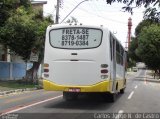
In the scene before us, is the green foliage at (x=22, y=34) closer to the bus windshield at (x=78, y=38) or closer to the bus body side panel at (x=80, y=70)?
the bus windshield at (x=78, y=38)

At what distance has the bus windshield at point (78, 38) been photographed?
18.6 m

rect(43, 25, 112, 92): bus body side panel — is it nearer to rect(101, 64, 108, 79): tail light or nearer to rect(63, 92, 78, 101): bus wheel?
rect(101, 64, 108, 79): tail light

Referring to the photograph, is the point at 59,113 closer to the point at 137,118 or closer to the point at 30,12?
the point at 137,118

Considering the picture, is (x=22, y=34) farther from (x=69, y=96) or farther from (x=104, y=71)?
(x=104, y=71)

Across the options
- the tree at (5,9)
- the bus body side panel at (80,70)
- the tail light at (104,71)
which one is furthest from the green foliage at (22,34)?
the tail light at (104,71)

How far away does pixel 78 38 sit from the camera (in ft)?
61.3

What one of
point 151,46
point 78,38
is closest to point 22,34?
point 78,38

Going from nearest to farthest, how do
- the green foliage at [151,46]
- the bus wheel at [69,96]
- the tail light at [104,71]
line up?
the tail light at [104,71] → the bus wheel at [69,96] → the green foliage at [151,46]

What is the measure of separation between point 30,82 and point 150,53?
3563 cm

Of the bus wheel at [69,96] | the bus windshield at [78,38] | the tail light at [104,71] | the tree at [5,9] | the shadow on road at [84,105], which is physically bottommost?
the shadow on road at [84,105]

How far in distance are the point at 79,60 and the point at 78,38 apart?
0.95m

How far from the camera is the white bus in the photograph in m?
18.2

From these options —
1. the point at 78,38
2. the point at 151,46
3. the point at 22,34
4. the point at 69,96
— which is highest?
the point at 151,46

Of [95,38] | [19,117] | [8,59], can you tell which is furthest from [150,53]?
[19,117]
